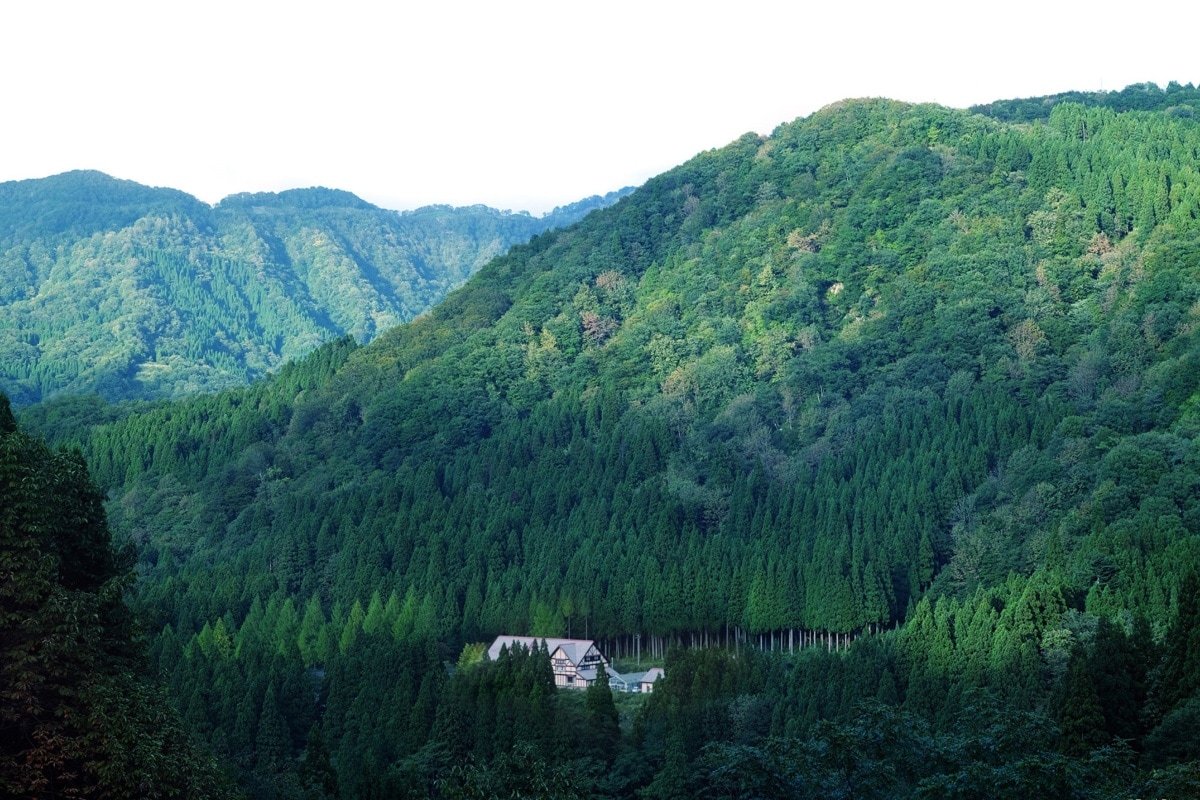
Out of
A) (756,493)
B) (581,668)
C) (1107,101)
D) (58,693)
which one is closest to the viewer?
(58,693)

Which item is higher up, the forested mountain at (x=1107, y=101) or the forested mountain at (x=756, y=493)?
the forested mountain at (x=1107, y=101)

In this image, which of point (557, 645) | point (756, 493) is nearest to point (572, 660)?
point (557, 645)

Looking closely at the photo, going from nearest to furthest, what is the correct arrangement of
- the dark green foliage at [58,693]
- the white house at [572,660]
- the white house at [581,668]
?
the dark green foliage at [58,693] < the white house at [581,668] < the white house at [572,660]

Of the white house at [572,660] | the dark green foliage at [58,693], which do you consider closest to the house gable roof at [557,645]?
the white house at [572,660]

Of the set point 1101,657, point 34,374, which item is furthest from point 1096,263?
point 34,374

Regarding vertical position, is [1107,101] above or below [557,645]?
above

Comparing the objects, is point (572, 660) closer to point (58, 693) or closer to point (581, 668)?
point (581, 668)

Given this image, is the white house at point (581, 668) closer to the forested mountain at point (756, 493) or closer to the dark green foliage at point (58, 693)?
the forested mountain at point (756, 493)

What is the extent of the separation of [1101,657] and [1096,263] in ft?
163

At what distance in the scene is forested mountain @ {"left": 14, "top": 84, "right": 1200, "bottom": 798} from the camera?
4184 centimetres

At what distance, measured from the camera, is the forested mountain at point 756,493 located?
41844 mm

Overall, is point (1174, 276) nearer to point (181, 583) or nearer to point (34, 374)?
point (181, 583)

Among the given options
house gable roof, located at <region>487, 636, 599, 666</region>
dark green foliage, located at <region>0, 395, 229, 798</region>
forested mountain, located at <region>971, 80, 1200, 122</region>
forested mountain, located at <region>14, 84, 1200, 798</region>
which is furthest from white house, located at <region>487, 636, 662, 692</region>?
forested mountain, located at <region>971, 80, 1200, 122</region>

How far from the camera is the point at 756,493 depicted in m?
73.8
